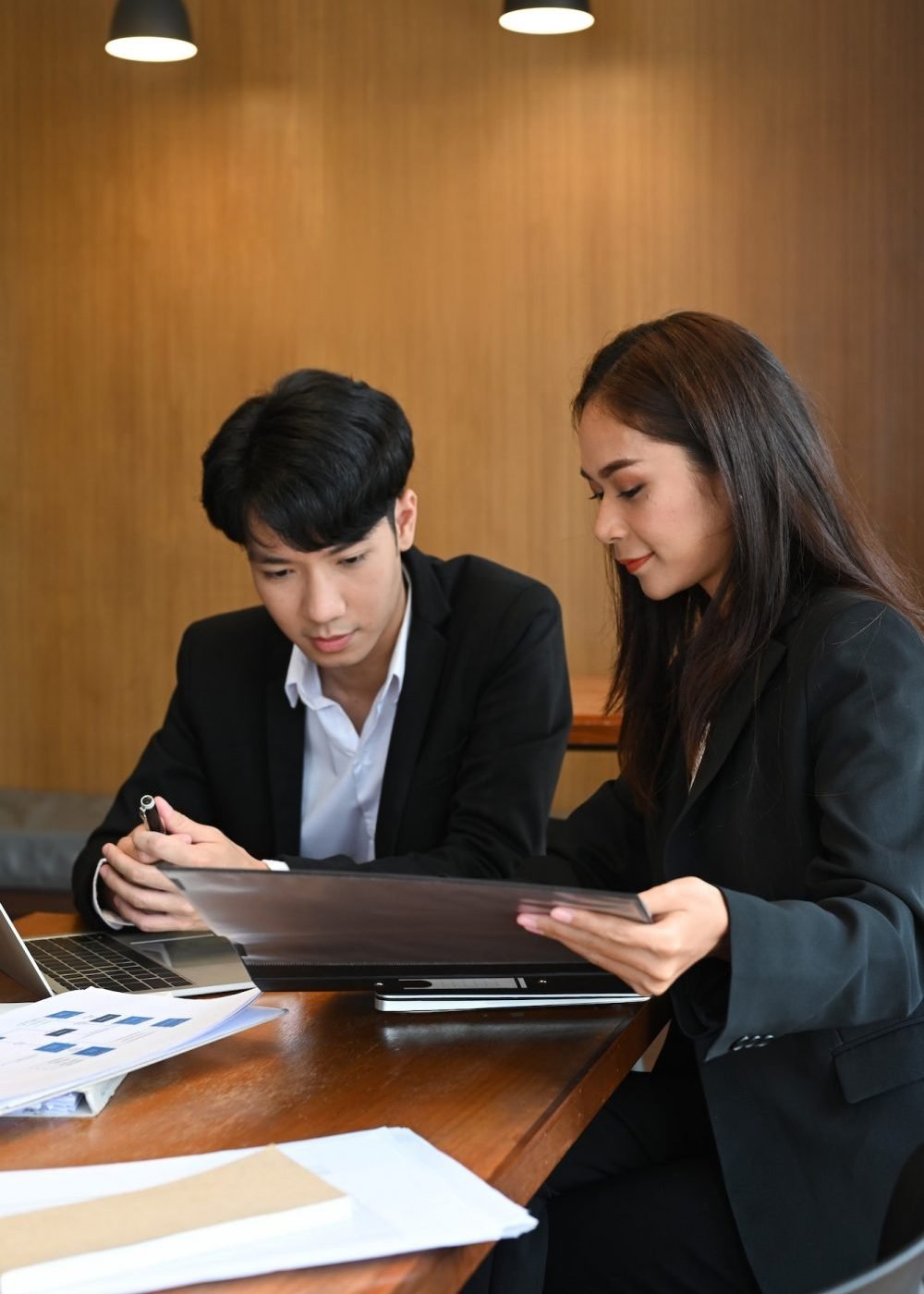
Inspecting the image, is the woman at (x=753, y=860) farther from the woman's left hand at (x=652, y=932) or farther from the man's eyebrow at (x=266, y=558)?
the man's eyebrow at (x=266, y=558)

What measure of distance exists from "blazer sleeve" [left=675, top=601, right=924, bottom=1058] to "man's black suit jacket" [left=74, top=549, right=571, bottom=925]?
0.72 m

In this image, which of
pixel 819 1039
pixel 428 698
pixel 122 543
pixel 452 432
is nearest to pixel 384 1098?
pixel 819 1039

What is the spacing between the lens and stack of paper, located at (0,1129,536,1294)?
83cm

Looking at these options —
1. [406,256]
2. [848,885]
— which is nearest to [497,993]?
[848,885]

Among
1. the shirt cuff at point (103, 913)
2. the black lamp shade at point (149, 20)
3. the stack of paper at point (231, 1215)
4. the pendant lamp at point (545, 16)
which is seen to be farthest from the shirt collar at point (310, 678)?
the black lamp shade at point (149, 20)

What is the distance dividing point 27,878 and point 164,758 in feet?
6.48

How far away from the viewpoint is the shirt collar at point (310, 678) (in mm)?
2207

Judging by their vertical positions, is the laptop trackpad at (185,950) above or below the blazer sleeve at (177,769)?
below

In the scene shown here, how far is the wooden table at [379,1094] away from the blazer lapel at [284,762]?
28.1 inches

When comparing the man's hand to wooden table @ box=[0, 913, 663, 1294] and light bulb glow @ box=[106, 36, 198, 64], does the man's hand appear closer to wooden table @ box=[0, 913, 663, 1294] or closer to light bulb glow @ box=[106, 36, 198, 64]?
wooden table @ box=[0, 913, 663, 1294]

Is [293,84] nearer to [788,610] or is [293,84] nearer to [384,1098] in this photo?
[788,610]

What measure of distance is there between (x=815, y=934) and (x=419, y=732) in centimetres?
101

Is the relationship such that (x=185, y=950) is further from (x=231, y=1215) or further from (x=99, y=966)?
(x=231, y=1215)

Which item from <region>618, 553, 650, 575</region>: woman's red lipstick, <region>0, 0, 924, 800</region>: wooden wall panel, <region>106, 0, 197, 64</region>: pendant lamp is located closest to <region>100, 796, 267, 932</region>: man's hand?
<region>618, 553, 650, 575</region>: woman's red lipstick
